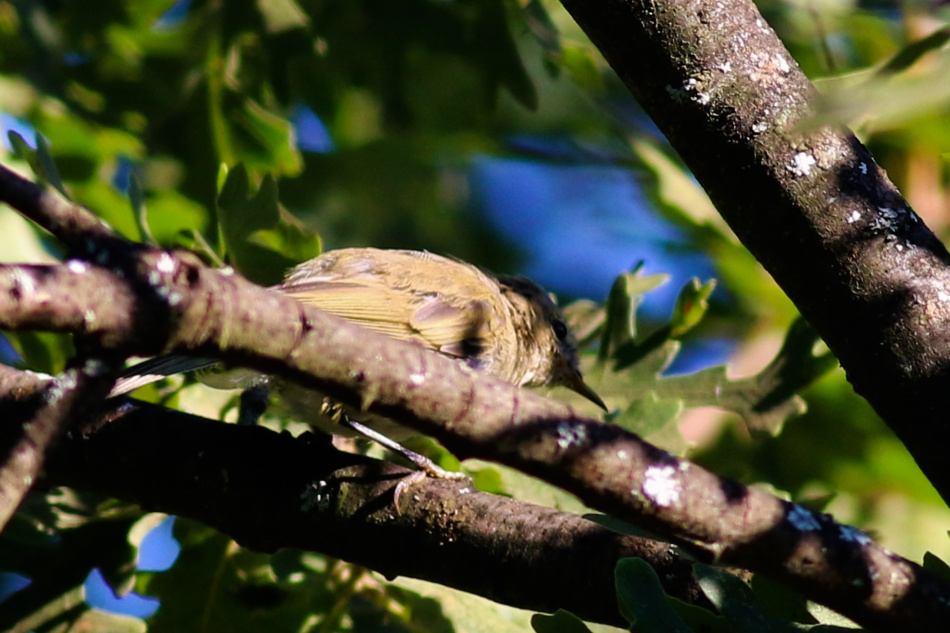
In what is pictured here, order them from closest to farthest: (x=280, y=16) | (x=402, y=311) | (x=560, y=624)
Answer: (x=560, y=624) → (x=280, y=16) → (x=402, y=311)

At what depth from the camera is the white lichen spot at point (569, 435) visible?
1.78m

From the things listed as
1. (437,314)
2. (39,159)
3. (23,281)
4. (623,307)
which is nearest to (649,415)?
(623,307)

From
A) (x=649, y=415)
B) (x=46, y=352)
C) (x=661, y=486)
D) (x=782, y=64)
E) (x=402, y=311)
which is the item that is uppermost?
(x=782, y=64)

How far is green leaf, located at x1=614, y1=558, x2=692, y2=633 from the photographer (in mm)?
2055

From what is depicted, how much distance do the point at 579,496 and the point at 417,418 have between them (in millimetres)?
301

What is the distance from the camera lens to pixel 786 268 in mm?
2465

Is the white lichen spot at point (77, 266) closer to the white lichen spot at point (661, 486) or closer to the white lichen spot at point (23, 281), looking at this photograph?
the white lichen spot at point (23, 281)

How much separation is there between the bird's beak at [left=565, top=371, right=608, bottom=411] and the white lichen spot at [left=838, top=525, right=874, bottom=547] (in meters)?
2.10

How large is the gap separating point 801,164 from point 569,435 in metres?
0.96

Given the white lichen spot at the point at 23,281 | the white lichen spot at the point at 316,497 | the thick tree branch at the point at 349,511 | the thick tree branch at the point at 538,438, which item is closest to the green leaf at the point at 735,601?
the thick tree branch at the point at 538,438

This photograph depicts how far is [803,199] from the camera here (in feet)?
7.87

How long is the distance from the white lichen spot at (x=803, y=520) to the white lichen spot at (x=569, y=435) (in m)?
0.41

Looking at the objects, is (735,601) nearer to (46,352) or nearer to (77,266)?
(77,266)

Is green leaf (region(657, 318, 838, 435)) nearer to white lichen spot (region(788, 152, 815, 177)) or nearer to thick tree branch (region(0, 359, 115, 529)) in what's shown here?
white lichen spot (region(788, 152, 815, 177))
